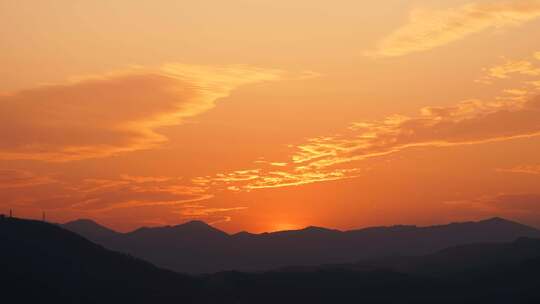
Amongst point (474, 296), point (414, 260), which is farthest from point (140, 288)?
point (414, 260)

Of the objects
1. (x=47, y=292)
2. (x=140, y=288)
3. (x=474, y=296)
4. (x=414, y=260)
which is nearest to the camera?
(x=47, y=292)

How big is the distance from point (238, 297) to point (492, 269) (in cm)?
4519

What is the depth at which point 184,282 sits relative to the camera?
4365 inches

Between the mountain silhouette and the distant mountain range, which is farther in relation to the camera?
the distant mountain range

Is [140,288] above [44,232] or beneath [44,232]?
beneath

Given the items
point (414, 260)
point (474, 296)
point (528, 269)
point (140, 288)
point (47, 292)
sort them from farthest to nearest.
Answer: point (414, 260), point (528, 269), point (474, 296), point (140, 288), point (47, 292)

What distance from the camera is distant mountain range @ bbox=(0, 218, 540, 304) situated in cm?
9525

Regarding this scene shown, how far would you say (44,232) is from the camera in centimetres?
10781

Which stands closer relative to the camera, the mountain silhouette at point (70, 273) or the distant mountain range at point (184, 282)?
the mountain silhouette at point (70, 273)

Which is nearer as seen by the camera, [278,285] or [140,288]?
[140,288]

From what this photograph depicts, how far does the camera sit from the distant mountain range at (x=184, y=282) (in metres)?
95.2

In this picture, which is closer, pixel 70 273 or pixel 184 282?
pixel 70 273

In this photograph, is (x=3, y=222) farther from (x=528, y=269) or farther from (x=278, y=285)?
(x=528, y=269)

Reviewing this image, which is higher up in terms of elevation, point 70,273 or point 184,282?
point 70,273
